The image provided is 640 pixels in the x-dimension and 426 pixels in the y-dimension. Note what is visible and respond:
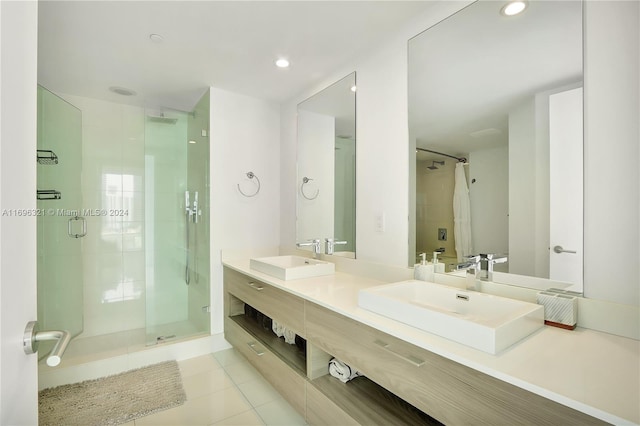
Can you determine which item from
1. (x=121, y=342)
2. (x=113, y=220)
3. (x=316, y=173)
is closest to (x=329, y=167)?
(x=316, y=173)

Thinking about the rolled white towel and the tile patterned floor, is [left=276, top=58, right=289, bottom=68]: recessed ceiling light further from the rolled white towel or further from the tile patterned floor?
the tile patterned floor

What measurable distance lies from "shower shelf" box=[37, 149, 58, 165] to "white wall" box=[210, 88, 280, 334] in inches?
46.1

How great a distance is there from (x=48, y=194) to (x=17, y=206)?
211 centimetres

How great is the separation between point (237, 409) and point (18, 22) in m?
2.07

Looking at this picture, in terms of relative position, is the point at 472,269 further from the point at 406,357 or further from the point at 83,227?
the point at 83,227

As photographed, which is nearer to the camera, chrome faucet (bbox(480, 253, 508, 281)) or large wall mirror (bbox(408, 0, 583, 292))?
large wall mirror (bbox(408, 0, 583, 292))

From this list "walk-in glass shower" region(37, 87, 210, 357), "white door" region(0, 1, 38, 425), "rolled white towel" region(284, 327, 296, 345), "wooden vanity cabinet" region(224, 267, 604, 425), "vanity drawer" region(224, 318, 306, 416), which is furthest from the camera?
"walk-in glass shower" region(37, 87, 210, 357)

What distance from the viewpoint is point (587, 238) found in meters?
1.17

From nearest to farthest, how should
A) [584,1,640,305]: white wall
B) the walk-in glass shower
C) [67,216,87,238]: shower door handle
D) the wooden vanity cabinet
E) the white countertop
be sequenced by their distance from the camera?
the white countertop < the wooden vanity cabinet < [584,1,640,305]: white wall < [67,216,87,238]: shower door handle < the walk-in glass shower

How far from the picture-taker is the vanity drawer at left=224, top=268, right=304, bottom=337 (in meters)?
1.73

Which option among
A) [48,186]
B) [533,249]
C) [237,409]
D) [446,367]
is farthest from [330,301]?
[48,186]

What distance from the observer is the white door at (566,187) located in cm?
120

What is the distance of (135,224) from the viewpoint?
2.90 m

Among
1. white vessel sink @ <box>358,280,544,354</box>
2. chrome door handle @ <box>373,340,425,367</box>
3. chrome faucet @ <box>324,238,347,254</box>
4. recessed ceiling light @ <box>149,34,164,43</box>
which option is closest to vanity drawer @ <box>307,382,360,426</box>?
chrome door handle @ <box>373,340,425,367</box>
